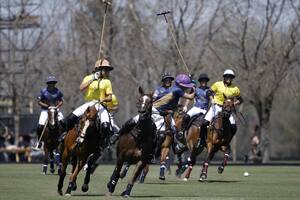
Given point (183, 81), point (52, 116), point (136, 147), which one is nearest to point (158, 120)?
point (183, 81)

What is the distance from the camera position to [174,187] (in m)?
26.6

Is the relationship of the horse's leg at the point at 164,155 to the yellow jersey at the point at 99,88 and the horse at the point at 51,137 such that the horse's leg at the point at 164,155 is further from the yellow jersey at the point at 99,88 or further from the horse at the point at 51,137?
the yellow jersey at the point at 99,88

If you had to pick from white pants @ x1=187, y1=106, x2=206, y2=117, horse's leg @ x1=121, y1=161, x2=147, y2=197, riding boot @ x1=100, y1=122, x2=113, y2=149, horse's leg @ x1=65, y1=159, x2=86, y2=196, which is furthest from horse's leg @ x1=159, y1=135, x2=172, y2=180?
horse's leg @ x1=121, y1=161, x2=147, y2=197

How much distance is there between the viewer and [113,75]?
61.8m

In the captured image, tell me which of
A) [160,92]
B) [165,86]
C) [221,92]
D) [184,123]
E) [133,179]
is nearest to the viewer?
[133,179]

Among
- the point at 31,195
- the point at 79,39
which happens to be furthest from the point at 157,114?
the point at 79,39

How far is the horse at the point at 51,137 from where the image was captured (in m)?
33.1

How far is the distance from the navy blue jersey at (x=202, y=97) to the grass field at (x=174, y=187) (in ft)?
7.02

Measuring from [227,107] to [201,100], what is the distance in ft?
7.58

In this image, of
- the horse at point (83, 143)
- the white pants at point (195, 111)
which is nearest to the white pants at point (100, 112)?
the horse at point (83, 143)

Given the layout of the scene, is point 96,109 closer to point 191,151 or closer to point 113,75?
point 191,151

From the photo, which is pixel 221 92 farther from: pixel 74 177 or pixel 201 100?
pixel 74 177

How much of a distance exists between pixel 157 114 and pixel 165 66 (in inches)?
1211

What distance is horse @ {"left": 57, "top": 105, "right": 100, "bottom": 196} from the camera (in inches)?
933
